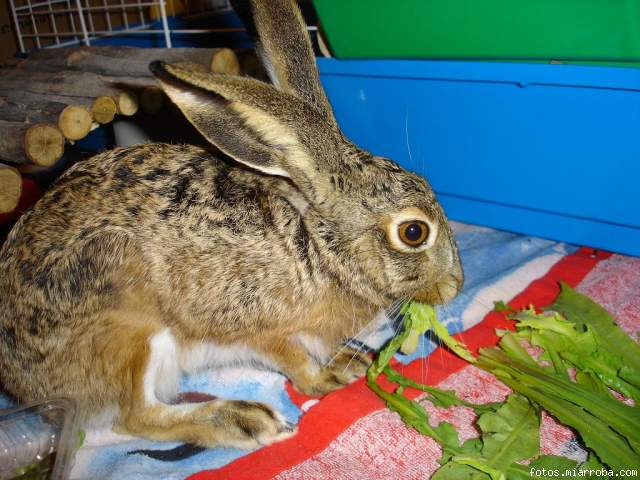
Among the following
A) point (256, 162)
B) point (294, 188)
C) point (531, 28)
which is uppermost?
point (531, 28)

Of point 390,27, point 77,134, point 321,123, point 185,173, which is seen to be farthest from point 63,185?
point 390,27

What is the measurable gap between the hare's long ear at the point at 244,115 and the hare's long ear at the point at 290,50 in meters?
0.29

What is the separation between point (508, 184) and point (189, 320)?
5.05 feet

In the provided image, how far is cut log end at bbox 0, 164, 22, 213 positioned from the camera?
7.37ft

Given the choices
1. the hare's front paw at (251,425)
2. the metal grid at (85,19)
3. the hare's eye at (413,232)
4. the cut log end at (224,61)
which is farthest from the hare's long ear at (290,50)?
the metal grid at (85,19)

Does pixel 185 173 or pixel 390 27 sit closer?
pixel 185 173

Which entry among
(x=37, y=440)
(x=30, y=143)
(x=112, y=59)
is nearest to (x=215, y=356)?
(x=37, y=440)

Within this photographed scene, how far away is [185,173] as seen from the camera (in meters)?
1.73

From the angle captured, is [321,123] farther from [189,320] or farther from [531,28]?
[531,28]

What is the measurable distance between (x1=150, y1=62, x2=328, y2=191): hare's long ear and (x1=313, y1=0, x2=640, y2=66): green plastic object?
110cm

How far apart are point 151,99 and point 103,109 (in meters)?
0.24

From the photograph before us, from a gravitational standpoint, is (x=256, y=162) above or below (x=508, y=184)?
above

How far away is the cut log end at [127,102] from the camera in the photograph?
2.81 m

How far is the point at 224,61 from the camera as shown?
2867 millimetres
